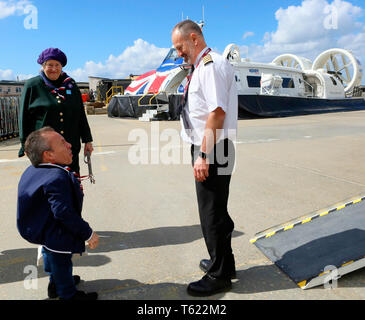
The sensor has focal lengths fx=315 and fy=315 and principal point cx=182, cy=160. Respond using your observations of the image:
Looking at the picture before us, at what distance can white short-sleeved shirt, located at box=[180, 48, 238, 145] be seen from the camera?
6.22 ft

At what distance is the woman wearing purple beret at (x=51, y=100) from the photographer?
251 centimetres

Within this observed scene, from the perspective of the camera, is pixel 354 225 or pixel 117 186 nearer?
pixel 354 225

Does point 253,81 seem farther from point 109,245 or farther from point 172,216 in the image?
point 109,245

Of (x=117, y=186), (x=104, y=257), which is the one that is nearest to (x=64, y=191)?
(x=104, y=257)

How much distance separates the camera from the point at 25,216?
1.84 m

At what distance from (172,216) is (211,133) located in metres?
1.90

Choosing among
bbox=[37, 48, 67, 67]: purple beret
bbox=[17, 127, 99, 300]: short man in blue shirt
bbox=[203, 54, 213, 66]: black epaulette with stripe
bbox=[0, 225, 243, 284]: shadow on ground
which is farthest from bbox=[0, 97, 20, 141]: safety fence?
bbox=[203, 54, 213, 66]: black epaulette with stripe

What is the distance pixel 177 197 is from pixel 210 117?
249 centimetres

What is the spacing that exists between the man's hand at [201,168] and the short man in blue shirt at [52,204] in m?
0.74

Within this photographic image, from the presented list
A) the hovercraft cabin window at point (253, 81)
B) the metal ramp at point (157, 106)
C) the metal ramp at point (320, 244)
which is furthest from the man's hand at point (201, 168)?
the hovercraft cabin window at point (253, 81)

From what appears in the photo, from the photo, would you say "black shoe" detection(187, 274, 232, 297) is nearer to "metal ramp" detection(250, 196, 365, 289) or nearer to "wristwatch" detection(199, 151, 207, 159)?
"metal ramp" detection(250, 196, 365, 289)

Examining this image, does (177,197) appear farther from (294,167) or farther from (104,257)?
(294,167)

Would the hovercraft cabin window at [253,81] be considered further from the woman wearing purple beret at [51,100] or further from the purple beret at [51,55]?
the purple beret at [51,55]

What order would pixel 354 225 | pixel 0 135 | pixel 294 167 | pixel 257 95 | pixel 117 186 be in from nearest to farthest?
pixel 354 225 → pixel 117 186 → pixel 294 167 → pixel 0 135 → pixel 257 95
